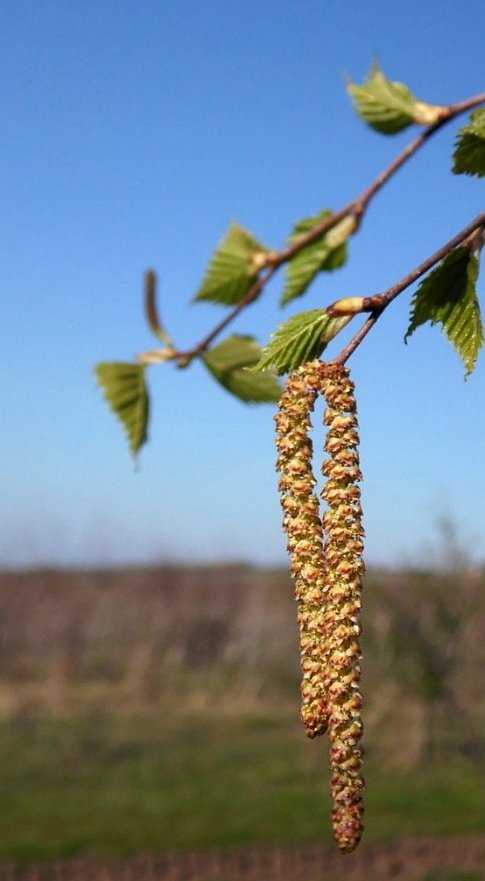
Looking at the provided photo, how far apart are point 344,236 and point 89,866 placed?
8270 millimetres

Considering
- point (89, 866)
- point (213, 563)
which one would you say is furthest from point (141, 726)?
point (213, 563)

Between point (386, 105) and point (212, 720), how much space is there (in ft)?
39.2

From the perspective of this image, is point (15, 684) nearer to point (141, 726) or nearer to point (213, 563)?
point (141, 726)

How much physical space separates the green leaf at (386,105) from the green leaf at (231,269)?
176mm

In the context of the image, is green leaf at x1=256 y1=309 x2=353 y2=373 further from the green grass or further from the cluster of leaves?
the green grass

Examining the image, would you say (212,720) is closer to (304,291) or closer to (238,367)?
(238,367)

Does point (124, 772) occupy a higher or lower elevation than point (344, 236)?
lower

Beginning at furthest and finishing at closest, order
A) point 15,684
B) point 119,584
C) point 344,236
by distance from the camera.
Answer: point 119,584 < point 15,684 < point 344,236

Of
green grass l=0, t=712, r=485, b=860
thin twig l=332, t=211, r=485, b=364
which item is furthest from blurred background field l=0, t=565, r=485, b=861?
thin twig l=332, t=211, r=485, b=364

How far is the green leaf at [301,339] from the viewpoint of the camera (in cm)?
47

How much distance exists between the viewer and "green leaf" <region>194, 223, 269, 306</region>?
75 cm

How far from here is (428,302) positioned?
0.53 m

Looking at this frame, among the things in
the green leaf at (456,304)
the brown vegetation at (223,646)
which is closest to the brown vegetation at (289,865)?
the brown vegetation at (223,646)

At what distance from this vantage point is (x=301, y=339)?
0.47 m
